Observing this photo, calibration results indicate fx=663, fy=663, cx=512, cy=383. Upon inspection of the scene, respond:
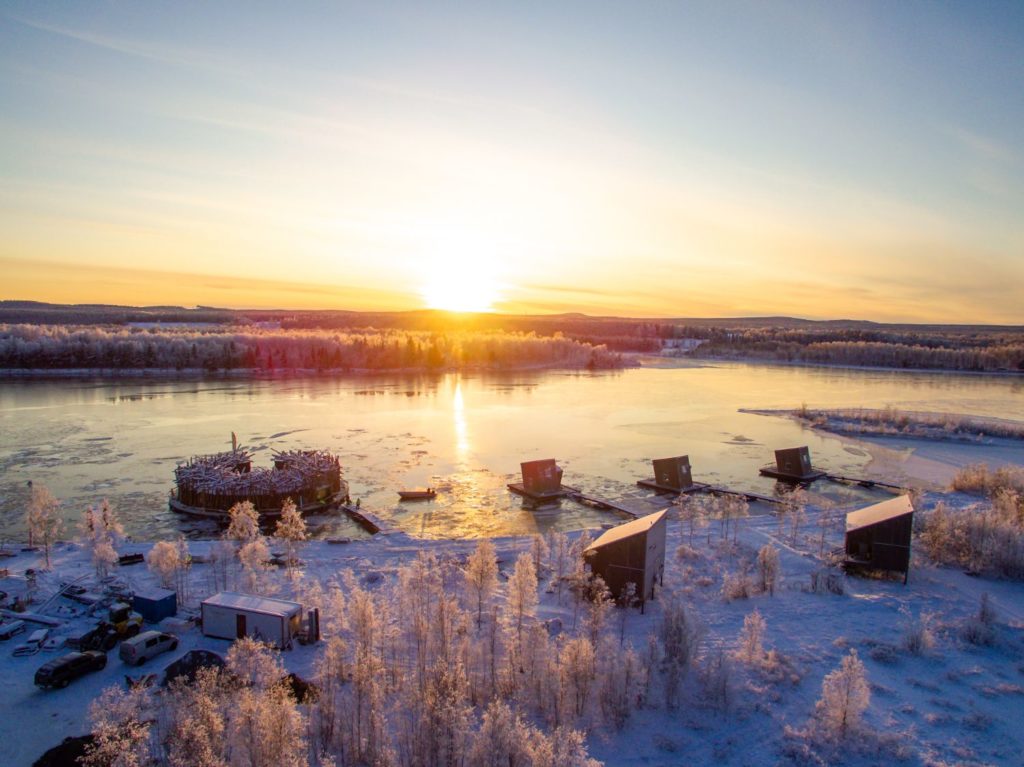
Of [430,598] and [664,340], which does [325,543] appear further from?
[664,340]

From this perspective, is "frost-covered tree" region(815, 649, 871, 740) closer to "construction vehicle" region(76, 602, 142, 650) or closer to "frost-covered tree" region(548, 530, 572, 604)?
"frost-covered tree" region(548, 530, 572, 604)

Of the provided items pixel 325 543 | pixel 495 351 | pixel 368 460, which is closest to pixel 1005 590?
pixel 325 543

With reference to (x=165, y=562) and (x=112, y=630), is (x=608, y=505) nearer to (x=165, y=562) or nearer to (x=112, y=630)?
(x=165, y=562)

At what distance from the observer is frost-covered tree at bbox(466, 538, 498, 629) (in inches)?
541

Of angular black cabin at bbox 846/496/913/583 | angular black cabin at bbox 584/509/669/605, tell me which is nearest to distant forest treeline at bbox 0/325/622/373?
angular black cabin at bbox 584/509/669/605

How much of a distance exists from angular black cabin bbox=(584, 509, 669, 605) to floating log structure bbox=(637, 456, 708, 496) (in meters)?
10.5

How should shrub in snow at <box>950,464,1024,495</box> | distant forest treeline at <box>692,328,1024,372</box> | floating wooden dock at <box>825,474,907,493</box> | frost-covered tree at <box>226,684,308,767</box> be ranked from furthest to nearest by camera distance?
distant forest treeline at <box>692,328,1024,372</box> → floating wooden dock at <box>825,474,907,493</box> → shrub in snow at <box>950,464,1024,495</box> → frost-covered tree at <box>226,684,308,767</box>

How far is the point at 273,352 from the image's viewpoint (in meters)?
78.6

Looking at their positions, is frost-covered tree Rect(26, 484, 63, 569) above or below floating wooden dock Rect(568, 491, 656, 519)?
above

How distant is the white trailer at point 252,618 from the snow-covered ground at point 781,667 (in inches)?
10.6

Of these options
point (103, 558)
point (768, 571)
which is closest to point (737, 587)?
point (768, 571)

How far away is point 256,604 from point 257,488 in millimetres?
11030

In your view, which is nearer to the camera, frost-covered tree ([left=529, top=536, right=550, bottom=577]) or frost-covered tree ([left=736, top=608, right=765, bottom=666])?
frost-covered tree ([left=736, top=608, right=765, bottom=666])

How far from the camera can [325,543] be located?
19.0 metres
